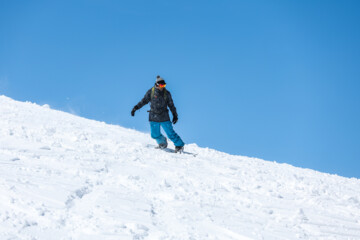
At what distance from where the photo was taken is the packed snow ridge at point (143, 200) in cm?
398

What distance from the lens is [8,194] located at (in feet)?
14.4

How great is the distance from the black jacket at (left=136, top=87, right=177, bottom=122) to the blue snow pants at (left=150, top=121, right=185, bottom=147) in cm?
16

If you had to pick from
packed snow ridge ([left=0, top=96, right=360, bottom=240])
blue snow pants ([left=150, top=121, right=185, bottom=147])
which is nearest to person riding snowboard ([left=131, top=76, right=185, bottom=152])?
blue snow pants ([left=150, top=121, right=185, bottom=147])

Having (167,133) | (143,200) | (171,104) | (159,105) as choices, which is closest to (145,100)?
(159,105)

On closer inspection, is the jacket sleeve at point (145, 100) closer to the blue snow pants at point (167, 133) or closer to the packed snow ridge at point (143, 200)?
the blue snow pants at point (167, 133)

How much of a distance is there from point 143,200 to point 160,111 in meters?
5.47

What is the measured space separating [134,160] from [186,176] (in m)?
1.55

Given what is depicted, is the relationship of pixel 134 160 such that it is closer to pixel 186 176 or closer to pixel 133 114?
pixel 186 176

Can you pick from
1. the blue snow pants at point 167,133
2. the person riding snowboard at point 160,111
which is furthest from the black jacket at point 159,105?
the blue snow pants at point 167,133

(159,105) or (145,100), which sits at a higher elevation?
(145,100)

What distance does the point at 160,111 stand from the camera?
1038 cm

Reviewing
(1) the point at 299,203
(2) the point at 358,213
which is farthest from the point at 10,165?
(2) the point at 358,213

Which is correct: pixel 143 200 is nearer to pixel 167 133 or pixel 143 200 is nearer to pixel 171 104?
pixel 167 133

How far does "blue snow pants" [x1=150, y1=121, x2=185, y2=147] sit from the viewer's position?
10479 millimetres
